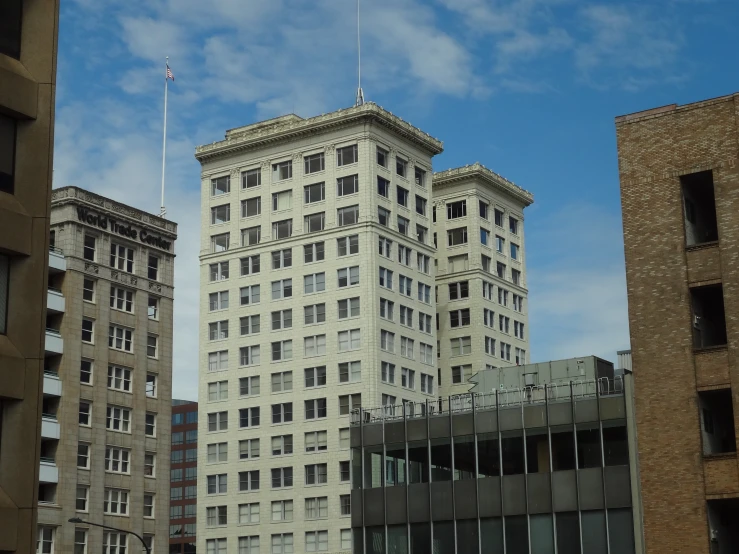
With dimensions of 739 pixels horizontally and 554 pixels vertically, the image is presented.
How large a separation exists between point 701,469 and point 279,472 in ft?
233

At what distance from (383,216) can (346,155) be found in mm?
7085

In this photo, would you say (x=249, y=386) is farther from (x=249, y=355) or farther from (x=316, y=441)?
(x=316, y=441)

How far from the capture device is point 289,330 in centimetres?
12119

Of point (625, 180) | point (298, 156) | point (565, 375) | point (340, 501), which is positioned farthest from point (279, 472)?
point (625, 180)

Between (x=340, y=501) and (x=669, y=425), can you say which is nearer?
(x=669, y=425)

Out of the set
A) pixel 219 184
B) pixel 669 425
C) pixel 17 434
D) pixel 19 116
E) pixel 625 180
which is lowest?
pixel 17 434

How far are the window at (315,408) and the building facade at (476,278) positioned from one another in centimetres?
2169

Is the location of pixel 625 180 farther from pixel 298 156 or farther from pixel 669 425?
pixel 298 156

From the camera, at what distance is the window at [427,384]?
122 metres

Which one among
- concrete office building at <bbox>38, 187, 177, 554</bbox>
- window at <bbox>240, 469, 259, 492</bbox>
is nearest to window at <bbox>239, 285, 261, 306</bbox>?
concrete office building at <bbox>38, 187, 177, 554</bbox>

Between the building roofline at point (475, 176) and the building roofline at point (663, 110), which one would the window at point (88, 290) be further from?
the building roofline at point (663, 110)

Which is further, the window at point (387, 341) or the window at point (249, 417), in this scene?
the window at point (249, 417)

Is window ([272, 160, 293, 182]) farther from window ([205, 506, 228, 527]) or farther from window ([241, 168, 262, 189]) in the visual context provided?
window ([205, 506, 228, 527])

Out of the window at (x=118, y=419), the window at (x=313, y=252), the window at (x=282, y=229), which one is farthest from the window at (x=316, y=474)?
the window at (x=282, y=229)
